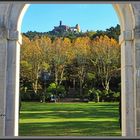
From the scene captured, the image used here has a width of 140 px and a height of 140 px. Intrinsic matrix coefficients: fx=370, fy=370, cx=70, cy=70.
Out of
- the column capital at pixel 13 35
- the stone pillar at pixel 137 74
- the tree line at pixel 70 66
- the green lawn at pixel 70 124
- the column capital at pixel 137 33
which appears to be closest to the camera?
the stone pillar at pixel 137 74

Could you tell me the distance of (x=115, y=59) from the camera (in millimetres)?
42812

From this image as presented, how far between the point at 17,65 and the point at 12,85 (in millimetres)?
495

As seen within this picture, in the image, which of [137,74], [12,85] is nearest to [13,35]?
[12,85]

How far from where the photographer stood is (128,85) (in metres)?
8.62

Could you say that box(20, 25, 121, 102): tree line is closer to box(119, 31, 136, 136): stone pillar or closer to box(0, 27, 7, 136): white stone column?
box(119, 31, 136, 136): stone pillar

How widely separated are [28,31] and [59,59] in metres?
10.0

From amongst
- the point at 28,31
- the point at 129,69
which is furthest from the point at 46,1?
the point at 28,31

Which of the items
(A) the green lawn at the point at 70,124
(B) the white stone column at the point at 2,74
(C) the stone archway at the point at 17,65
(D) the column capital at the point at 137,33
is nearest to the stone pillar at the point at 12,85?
(C) the stone archway at the point at 17,65

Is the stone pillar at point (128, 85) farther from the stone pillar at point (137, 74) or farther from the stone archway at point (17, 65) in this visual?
the stone pillar at point (137, 74)

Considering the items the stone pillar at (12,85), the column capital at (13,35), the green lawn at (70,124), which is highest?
the column capital at (13,35)

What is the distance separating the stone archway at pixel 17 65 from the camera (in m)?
8.43

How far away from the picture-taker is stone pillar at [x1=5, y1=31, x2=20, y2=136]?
849 cm

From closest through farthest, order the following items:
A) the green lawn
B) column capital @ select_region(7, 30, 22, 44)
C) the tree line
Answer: column capital @ select_region(7, 30, 22, 44) < the green lawn < the tree line

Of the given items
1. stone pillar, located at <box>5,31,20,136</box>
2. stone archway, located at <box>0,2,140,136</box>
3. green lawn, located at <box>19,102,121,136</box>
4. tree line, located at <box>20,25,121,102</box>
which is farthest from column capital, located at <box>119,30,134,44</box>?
tree line, located at <box>20,25,121,102</box>
